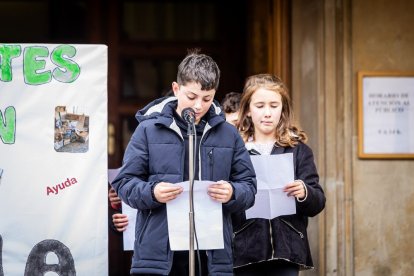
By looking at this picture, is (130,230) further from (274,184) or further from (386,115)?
(386,115)

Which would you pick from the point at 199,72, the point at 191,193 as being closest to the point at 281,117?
the point at 199,72

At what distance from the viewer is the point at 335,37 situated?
5527 millimetres

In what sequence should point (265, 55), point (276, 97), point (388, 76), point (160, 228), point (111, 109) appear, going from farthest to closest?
1. point (111, 109)
2. point (265, 55)
3. point (388, 76)
4. point (276, 97)
5. point (160, 228)

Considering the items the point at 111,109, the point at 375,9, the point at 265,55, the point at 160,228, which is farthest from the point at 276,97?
the point at 111,109

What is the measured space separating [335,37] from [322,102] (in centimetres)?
47

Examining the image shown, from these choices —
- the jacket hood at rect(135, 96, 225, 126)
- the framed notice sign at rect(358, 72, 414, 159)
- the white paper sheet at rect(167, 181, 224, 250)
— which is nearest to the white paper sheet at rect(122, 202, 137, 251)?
the jacket hood at rect(135, 96, 225, 126)

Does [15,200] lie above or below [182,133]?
below

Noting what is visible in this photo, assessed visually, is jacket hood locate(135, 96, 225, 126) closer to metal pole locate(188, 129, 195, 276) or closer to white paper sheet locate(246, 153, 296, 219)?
metal pole locate(188, 129, 195, 276)

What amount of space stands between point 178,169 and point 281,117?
1.01 meters

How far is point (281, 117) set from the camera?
4203mm

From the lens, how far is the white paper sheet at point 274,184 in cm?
390

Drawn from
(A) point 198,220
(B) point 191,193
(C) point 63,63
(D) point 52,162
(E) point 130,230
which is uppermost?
(C) point 63,63

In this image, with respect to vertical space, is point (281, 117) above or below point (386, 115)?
below

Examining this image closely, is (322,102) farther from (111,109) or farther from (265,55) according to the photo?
(111,109)
